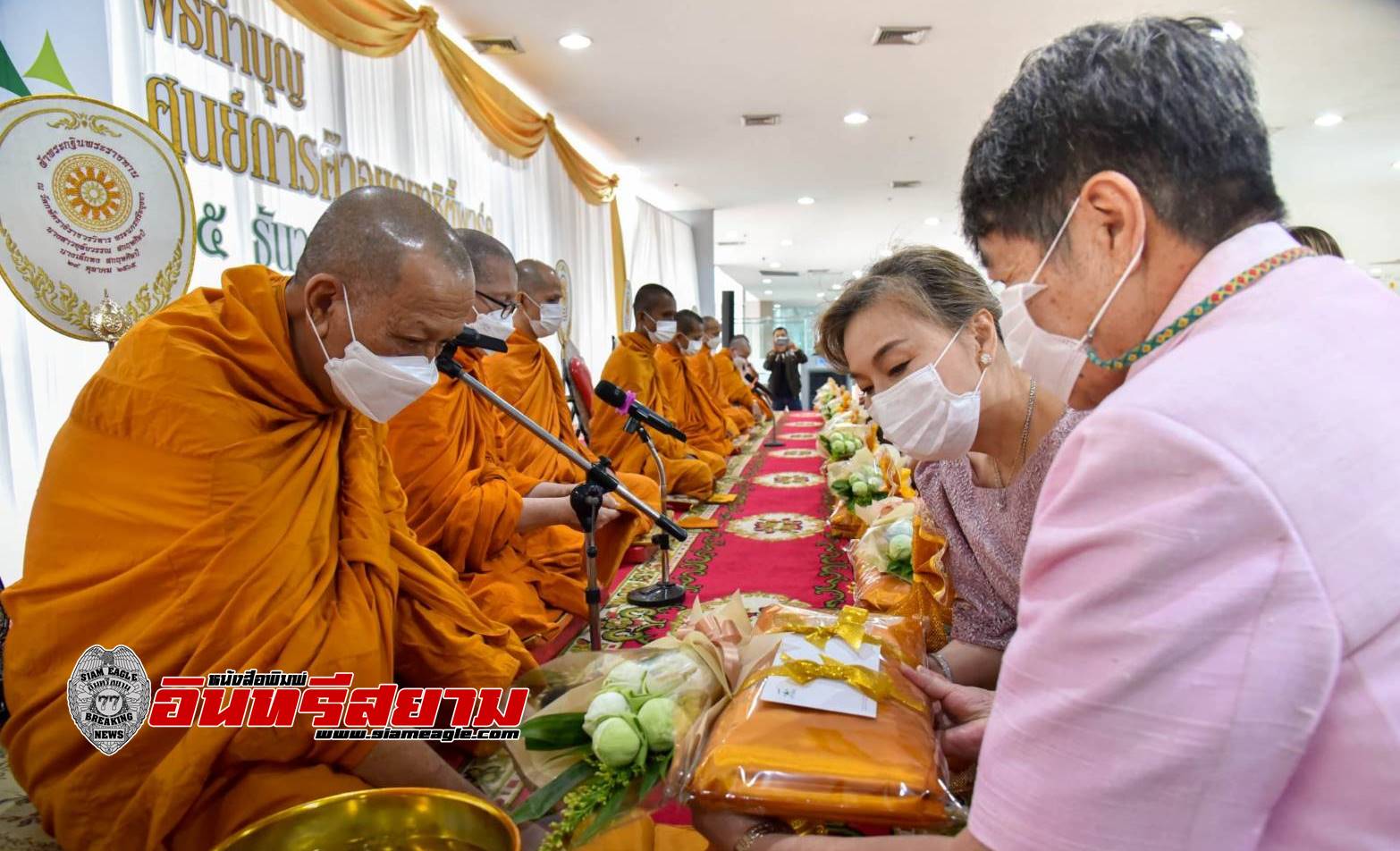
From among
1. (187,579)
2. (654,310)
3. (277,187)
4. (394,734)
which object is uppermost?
(277,187)

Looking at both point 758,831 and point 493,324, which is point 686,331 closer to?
point 493,324

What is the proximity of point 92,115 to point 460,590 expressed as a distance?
186 centimetres

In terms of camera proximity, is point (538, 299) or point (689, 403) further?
point (689, 403)

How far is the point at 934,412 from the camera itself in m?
1.73

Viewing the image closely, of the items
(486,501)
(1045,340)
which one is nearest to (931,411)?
(1045,340)

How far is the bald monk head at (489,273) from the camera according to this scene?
3346mm

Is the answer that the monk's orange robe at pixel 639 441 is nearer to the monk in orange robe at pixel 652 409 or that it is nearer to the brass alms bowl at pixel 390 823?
the monk in orange robe at pixel 652 409

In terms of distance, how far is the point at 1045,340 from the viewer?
875 mm

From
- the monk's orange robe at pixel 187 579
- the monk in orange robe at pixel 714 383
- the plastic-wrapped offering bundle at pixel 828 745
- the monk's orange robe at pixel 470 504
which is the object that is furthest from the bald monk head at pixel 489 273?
the monk in orange robe at pixel 714 383

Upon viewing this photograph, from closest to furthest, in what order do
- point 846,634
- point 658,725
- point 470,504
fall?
point 658,725, point 846,634, point 470,504

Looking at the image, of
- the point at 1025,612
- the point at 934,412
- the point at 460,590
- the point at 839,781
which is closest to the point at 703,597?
the point at 460,590

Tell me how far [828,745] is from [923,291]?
1058 millimetres

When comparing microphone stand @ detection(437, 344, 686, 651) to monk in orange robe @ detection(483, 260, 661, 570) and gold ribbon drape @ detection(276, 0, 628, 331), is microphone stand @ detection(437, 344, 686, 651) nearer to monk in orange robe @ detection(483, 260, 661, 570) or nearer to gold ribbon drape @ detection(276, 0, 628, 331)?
monk in orange robe @ detection(483, 260, 661, 570)

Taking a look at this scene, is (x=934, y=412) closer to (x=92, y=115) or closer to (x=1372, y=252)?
(x=92, y=115)
